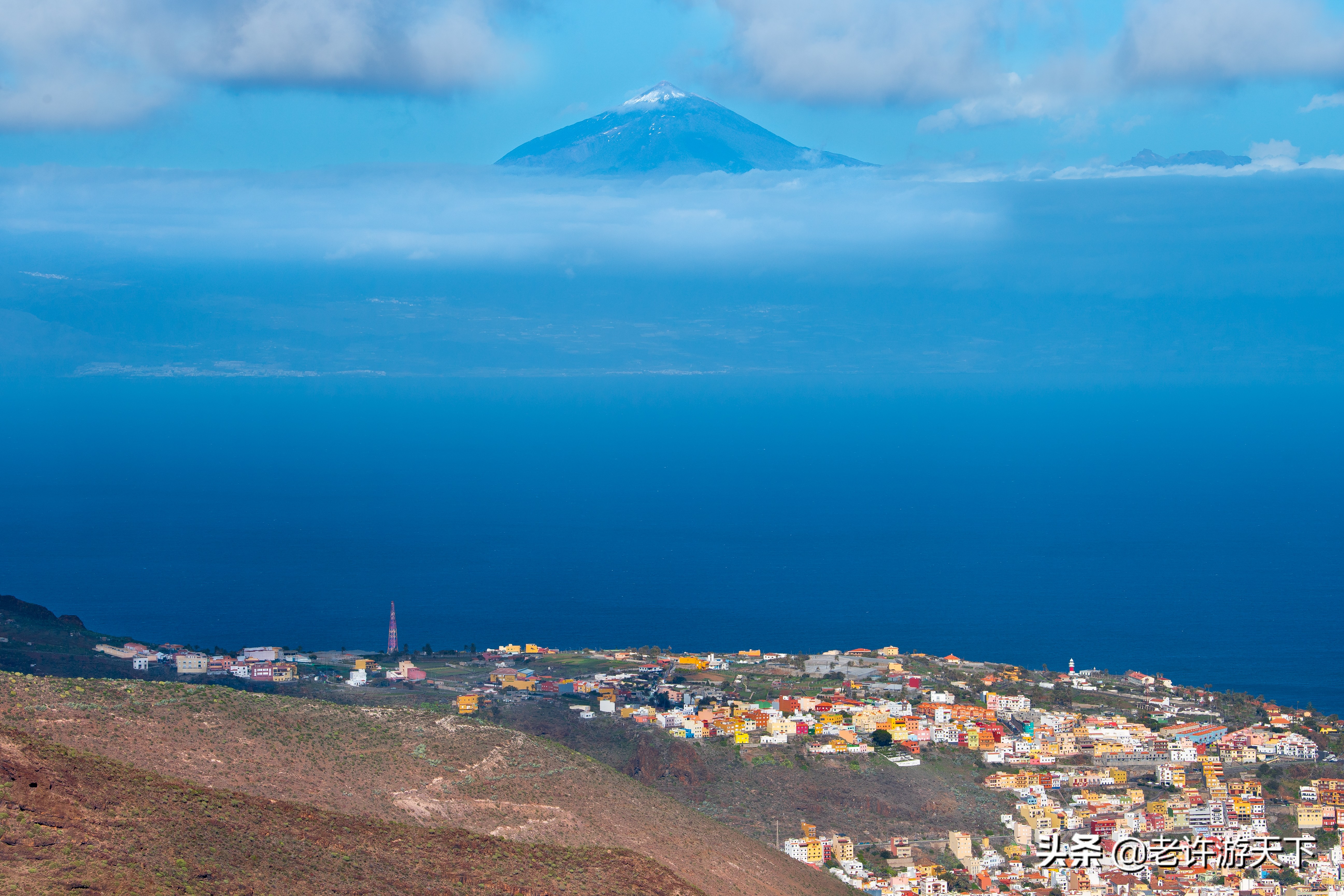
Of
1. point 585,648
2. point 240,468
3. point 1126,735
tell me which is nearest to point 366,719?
point 1126,735

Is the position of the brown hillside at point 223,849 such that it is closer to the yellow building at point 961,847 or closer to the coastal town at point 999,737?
the coastal town at point 999,737

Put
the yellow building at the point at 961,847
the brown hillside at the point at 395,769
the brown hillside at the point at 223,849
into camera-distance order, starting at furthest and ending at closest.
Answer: the yellow building at the point at 961,847 → the brown hillside at the point at 395,769 → the brown hillside at the point at 223,849

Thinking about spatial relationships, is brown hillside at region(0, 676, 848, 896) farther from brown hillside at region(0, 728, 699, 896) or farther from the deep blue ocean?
the deep blue ocean

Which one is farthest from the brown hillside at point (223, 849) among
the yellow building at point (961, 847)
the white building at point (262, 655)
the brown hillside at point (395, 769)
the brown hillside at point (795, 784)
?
the white building at point (262, 655)

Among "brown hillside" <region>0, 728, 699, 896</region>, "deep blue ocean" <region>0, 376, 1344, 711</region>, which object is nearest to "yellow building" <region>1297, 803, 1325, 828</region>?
"brown hillside" <region>0, 728, 699, 896</region>

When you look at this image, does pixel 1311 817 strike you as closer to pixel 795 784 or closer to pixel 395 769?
pixel 795 784

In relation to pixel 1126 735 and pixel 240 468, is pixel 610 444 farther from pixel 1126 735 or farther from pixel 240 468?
pixel 1126 735
